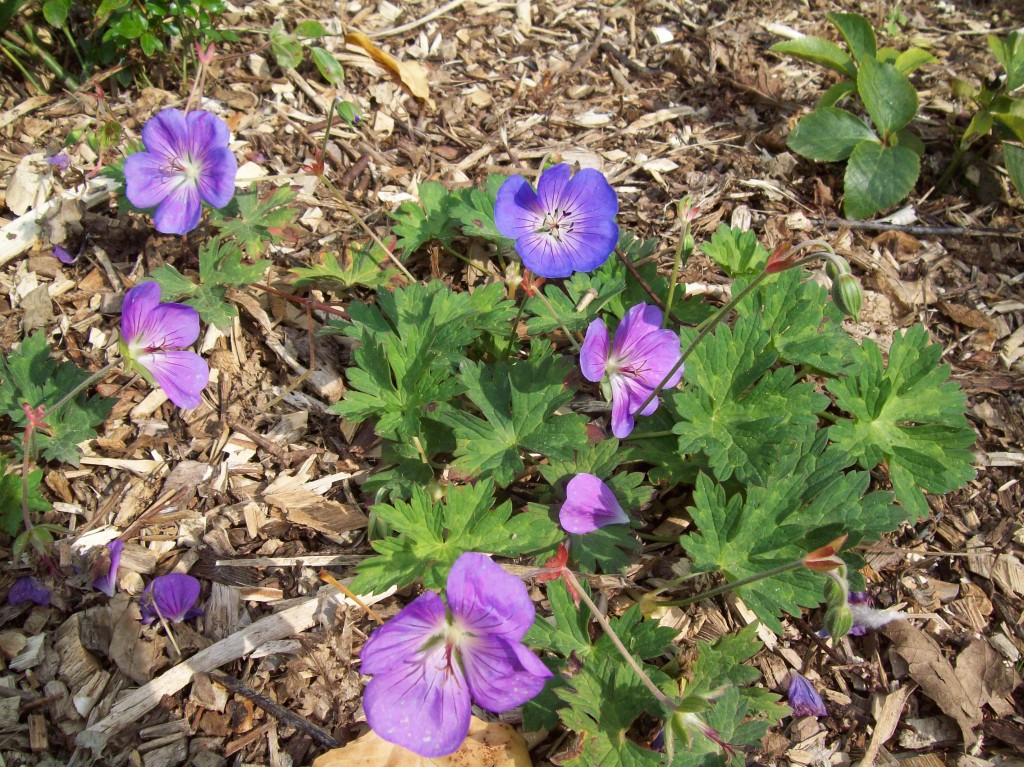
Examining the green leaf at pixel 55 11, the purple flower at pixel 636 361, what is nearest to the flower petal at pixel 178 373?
the purple flower at pixel 636 361

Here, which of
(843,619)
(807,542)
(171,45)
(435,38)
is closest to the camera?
(843,619)

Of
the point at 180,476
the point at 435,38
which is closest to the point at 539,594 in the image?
the point at 180,476

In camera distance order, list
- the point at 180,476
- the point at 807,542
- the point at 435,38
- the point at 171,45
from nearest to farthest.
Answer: the point at 807,542
the point at 180,476
the point at 171,45
the point at 435,38

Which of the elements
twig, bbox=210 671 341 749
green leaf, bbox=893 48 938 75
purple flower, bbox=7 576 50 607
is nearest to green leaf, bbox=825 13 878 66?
green leaf, bbox=893 48 938 75

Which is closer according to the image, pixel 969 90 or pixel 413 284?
pixel 413 284

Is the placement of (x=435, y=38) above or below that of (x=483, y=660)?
above

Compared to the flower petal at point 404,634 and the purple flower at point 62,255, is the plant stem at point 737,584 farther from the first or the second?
the purple flower at point 62,255

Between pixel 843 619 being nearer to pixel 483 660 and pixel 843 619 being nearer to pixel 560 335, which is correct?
pixel 483 660

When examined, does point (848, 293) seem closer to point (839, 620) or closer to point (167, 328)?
point (839, 620)
